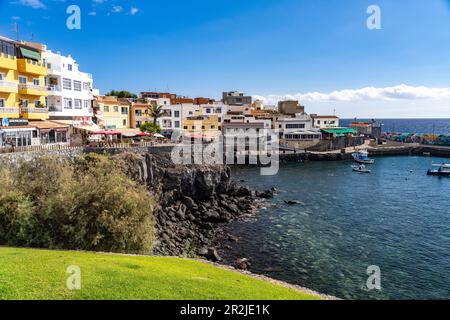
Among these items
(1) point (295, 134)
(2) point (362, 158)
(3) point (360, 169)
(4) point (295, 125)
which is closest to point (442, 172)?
(3) point (360, 169)

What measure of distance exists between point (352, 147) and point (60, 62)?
319 ft

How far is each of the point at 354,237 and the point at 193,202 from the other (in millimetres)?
23094

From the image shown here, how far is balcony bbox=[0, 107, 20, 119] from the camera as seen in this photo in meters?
42.5

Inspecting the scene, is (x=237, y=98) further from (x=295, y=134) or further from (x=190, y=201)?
(x=190, y=201)

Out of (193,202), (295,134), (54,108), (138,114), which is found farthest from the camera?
(295,134)

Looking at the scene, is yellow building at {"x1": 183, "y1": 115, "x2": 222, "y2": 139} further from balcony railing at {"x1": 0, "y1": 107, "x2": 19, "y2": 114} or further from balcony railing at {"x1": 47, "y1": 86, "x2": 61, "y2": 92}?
balcony railing at {"x1": 0, "y1": 107, "x2": 19, "y2": 114}

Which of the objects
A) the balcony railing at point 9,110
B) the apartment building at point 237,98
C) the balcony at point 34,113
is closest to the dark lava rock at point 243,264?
the balcony railing at point 9,110

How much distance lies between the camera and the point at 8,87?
43.8 meters

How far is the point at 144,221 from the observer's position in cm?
2598

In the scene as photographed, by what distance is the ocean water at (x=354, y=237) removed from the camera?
3008cm

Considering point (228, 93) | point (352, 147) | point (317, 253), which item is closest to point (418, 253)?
point (317, 253)

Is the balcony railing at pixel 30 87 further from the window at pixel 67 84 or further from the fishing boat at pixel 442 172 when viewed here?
the fishing boat at pixel 442 172
